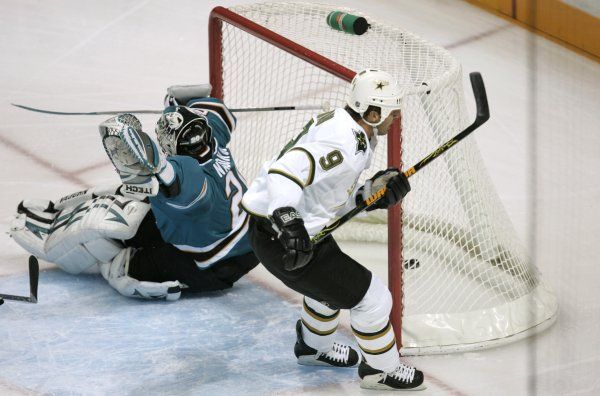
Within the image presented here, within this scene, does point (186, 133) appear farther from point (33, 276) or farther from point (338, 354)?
point (338, 354)

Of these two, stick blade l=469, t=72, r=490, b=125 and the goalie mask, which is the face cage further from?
stick blade l=469, t=72, r=490, b=125

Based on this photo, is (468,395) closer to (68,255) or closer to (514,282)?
(514,282)

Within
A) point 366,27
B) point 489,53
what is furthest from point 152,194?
point 489,53

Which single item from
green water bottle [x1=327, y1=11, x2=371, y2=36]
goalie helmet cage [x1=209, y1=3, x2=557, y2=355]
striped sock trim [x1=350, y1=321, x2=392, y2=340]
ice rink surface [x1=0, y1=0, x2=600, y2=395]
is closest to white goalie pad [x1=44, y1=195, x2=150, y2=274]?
ice rink surface [x1=0, y1=0, x2=600, y2=395]

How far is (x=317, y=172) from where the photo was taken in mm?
3535

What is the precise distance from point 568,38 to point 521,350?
103 inches

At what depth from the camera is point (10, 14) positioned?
277 inches

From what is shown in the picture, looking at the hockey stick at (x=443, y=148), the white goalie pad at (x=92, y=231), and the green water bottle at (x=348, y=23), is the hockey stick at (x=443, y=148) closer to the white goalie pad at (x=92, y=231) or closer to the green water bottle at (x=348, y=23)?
the green water bottle at (x=348, y=23)

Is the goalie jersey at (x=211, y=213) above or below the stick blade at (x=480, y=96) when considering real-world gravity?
below

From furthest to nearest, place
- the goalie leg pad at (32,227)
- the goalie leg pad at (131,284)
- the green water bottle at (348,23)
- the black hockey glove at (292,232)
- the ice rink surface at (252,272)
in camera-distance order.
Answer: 1. the goalie leg pad at (32,227)
2. the goalie leg pad at (131,284)
3. the green water bottle at (348,23)
4. the ice rink surface at (252,272)
5. the black hockey glove at (292,232)

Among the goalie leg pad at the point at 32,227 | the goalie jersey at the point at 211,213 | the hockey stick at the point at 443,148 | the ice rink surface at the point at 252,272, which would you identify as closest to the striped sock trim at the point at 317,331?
the ice rink surface at the point at 252,272

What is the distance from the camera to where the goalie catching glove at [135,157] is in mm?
3928

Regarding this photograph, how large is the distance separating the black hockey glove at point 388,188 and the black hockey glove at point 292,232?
31cm

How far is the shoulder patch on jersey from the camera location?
141 inches
